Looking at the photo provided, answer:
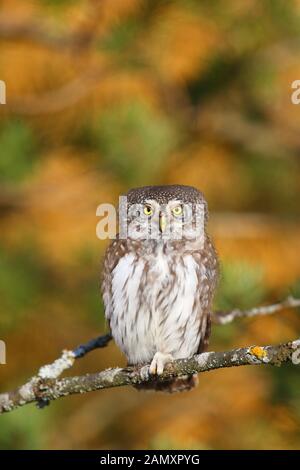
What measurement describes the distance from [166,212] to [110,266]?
1.14 ft

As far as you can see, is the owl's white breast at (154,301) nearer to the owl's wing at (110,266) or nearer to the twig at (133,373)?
the owl's wing at (110,266)

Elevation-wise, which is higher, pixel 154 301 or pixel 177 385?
pixel 154 301

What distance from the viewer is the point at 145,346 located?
3.67m

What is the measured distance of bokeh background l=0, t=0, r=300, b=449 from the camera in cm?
495

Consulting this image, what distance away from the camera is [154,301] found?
11.5 feet

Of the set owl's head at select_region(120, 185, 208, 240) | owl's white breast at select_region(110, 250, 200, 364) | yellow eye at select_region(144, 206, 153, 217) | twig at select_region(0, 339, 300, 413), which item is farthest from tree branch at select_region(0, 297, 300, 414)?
yellow eye at select_region(144, 206, 153, 217)

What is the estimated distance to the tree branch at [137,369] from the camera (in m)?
2.51

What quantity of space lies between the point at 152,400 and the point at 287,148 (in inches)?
84.7

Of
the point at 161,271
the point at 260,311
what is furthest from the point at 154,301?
the point at 260,311

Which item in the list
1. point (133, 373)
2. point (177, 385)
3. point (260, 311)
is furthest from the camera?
point (177, 385)

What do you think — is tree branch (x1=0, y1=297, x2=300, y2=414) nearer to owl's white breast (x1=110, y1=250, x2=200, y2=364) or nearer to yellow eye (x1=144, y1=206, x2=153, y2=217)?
owl's white breast (x1=110, y1=250, x2=200, y2=364)

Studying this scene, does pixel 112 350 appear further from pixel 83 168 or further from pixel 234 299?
pixel 234 299

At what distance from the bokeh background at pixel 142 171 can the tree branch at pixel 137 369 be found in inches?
17.4

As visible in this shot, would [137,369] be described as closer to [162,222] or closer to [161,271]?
[161,271]
